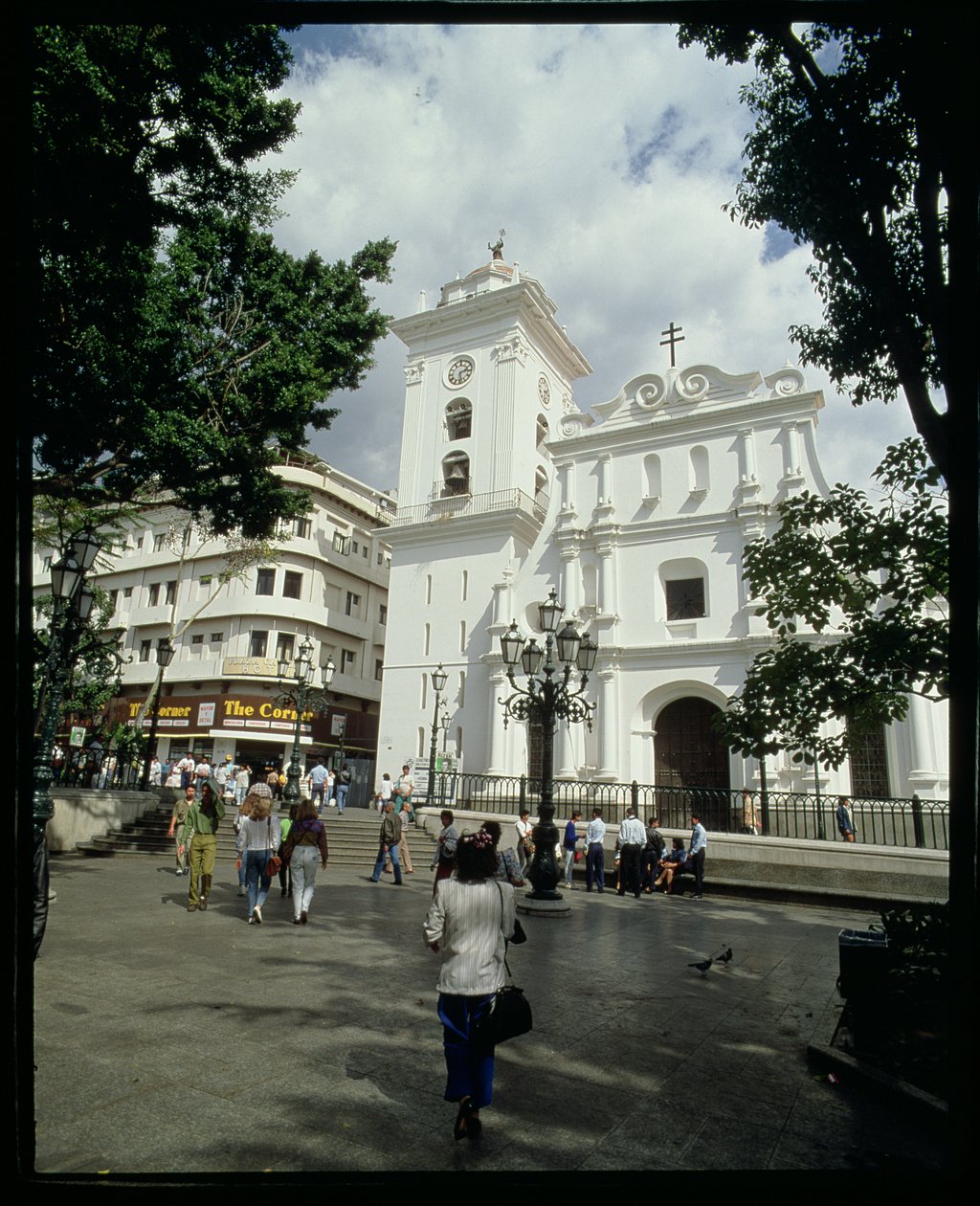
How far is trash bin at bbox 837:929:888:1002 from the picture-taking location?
5016mm

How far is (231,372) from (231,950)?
7574mm

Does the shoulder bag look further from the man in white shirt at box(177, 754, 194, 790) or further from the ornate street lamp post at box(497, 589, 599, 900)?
the man in white shirt at box(177, 754, 194, 790)

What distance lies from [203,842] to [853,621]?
876cm

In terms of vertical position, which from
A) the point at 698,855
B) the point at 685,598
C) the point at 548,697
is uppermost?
the point at 685,598

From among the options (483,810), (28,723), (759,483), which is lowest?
(483,810)

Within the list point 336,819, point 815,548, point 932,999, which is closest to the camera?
point 932,999

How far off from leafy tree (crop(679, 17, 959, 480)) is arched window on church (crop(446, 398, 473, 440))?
26.9 m

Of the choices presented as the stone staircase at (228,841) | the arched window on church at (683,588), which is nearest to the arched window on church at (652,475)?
the arched window on church at (683,588)

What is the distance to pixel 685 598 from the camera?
1008 inches

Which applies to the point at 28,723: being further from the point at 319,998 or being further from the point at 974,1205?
the point at 319,998

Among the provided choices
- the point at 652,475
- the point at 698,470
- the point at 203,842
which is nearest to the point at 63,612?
the point at 203,842

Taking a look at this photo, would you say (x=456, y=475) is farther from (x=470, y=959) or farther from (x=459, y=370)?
(x=470, y=959)

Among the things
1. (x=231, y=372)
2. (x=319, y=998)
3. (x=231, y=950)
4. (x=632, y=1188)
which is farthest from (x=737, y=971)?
(x=231, y=372)

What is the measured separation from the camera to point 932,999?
197 inches
